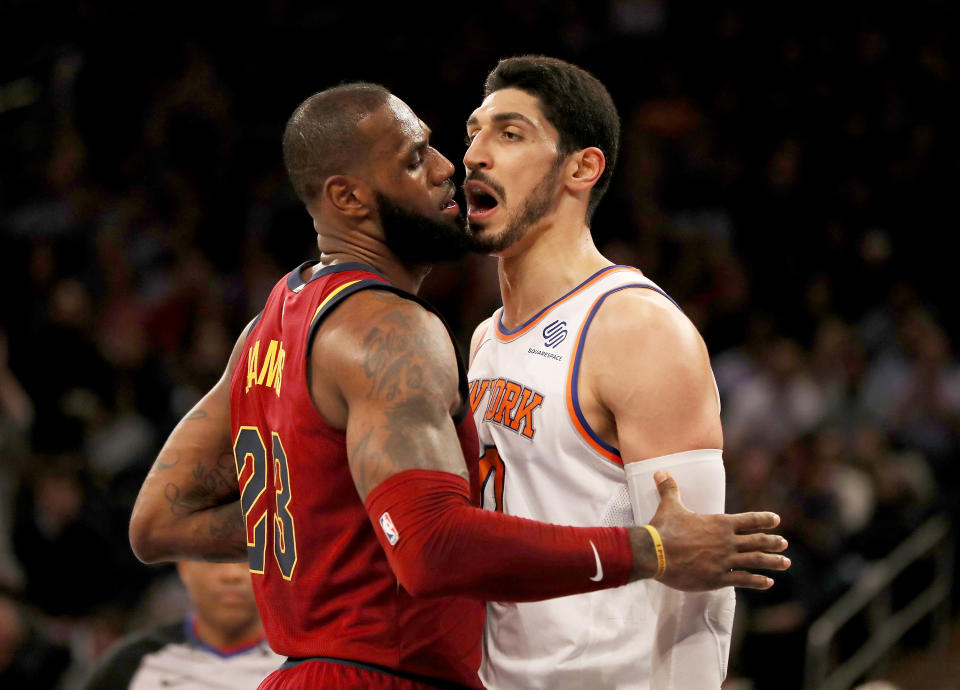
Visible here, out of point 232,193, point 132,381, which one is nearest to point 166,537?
point 132,381

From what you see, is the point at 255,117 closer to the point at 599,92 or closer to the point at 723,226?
the point at 723,226

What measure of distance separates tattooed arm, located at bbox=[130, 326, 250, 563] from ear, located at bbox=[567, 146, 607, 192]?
113 centimetres

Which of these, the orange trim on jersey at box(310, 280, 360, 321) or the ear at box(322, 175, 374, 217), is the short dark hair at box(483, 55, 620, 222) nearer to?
the ear at box(322, 175, 374, 217)

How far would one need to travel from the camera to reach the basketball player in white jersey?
128 inches

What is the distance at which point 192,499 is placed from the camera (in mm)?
3697

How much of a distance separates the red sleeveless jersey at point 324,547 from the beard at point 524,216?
1.98ft

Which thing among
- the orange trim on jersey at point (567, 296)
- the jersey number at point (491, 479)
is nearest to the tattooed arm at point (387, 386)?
the jersey number at point (491, 479)

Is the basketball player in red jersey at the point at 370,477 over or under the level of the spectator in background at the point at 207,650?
over

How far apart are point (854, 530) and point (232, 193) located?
5.60m

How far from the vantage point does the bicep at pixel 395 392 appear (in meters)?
2.81

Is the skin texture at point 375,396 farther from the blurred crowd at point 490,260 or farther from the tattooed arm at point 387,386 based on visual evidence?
the blurred crowd at point 490,260

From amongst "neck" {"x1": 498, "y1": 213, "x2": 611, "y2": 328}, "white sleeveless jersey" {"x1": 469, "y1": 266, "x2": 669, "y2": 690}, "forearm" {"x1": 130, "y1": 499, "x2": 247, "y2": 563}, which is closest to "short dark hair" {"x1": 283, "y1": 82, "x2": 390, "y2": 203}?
"neck" {"x1": 498, "y1": 213, "x2": 611, "y2": 328}

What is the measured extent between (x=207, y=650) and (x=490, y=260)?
515cm

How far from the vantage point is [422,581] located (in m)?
2.77
